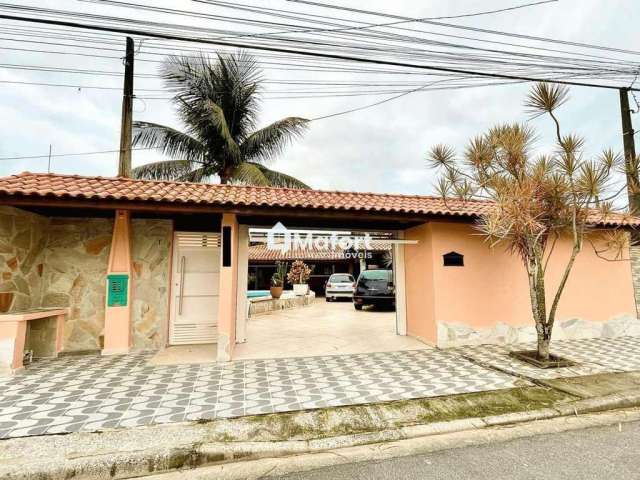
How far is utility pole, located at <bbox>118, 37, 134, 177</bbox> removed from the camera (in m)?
7.99

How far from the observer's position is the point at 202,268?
6863 millimetres

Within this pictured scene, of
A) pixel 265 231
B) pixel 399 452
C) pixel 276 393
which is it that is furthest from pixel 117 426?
pixel 265 231

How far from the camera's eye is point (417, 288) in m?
7.14

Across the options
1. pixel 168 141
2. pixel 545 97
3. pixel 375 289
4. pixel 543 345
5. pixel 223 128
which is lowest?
pixel 543 345

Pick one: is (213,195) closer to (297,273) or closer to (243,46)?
(243,46)

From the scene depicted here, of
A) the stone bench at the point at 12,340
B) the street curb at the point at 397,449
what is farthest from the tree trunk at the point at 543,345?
the stone bench at the point at 12,340

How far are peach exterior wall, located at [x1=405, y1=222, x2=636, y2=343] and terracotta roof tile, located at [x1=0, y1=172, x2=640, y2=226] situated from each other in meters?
0.80

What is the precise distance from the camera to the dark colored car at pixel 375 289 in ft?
39.7

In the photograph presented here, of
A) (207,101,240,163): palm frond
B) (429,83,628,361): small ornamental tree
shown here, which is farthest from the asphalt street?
(207,101,240,163): palm frond

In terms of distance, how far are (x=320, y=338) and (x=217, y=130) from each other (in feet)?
27.2

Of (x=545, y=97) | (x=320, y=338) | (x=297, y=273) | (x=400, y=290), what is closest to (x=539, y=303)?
(x=400, y=290)

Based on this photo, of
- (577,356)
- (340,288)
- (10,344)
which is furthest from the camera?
(340,288)

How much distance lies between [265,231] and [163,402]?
4.10 meters

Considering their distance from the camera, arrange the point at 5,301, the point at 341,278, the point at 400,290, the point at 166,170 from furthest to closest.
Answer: the point at 341,278 < the point at 166,170 < the point at 400,290 < the point at 5,301
